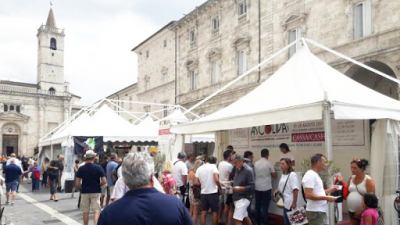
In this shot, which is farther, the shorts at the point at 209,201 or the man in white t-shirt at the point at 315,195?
the shorts at the point at 209,201

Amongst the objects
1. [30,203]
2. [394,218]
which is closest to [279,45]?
[30,203]

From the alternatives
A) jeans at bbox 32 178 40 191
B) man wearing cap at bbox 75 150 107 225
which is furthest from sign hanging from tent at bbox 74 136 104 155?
man wearing cap at bbox 75 150 107 225

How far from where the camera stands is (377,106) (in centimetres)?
677

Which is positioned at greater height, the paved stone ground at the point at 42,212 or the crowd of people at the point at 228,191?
the crowd of people at the point at 228,191

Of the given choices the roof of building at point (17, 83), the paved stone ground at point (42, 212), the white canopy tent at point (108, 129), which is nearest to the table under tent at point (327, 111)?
the paved stone ground at point (42, 212)

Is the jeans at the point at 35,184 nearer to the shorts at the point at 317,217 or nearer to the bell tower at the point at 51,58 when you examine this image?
the shorts at the point at 317,217

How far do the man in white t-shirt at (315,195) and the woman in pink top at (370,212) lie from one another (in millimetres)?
742

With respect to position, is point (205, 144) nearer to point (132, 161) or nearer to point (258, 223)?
point (258, 223)

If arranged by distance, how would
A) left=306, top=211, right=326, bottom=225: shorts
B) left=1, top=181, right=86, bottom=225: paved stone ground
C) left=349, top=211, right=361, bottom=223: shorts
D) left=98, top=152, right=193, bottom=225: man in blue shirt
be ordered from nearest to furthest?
1. left=98, top=152, right=193, bottom=225: man in blue shirt
2. left=349, top=211, right=361, bottom=223: shorts
3. left=306, top=211, right=326, bottom=225: shorts
4. left=1, top=181, right=86, bottom=225: paved stone ground

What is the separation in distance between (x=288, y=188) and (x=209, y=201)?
83.7 inches

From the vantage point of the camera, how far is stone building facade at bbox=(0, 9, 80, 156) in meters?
57.3

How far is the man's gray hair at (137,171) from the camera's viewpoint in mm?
2723

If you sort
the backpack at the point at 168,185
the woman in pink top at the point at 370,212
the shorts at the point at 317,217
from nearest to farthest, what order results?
the woman in pink top at the point at 370,212
the shorts at the point at 317,217
the backpack at the point at 168,185

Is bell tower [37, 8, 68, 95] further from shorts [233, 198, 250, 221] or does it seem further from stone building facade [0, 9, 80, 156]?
shorts [233, 198, 250, 221]
